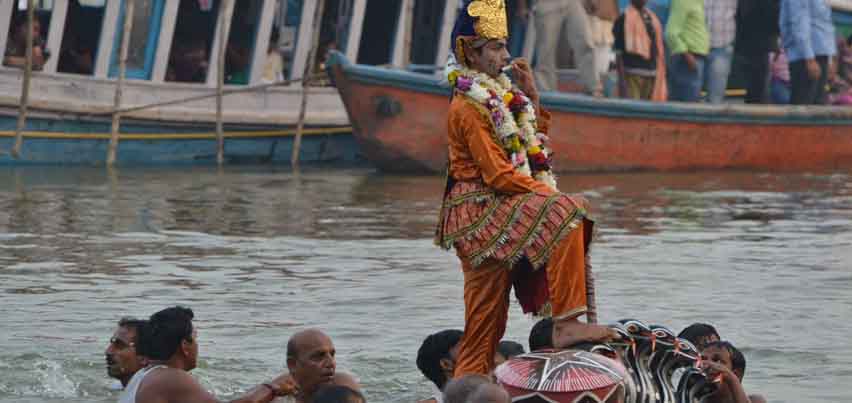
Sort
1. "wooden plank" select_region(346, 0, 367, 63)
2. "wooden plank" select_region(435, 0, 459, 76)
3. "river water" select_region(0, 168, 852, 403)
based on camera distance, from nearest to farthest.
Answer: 1. "river water" select_region(0, 168, 852, 403)
2. "wooden plank" select_region(346, 0, 367, 63)
3. "wooden plank" select_region(435, 0, 459, 76)

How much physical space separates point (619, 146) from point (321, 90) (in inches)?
146

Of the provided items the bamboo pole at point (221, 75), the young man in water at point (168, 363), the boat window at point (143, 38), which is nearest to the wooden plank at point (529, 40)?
the bamboo pole at point (221, 75)

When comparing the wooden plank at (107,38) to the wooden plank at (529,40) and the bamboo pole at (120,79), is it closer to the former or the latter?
the bamboo pole at (120,79)

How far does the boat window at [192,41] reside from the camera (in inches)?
835

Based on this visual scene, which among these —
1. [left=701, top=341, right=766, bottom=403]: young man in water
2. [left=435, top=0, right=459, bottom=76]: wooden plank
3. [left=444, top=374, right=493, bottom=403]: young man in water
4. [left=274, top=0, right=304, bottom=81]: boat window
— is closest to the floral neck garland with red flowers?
[left=701, top=341, right=766, bottom=403]: young man in water

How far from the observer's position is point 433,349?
7297 mm

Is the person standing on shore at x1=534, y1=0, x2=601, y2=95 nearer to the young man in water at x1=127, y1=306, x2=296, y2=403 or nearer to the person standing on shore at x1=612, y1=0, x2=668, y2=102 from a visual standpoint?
the person standing on shore at x1=612, y1=0, x2=668, y2=102

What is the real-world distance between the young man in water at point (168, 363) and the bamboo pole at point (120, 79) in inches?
523

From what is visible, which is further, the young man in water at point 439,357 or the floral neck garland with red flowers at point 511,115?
the young man in water at point 439,357

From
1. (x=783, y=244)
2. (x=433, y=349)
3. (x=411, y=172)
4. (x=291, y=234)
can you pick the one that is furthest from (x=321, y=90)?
→ (x=433, y=349)

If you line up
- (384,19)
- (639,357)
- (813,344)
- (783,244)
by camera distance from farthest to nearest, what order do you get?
(384,19), (783,244), (813,344), (639,357)

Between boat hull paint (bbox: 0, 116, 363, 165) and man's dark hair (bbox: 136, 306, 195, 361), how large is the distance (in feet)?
44.0

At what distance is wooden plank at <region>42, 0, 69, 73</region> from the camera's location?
19.8 m

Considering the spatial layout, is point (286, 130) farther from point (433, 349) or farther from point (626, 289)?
point (433, 349)
